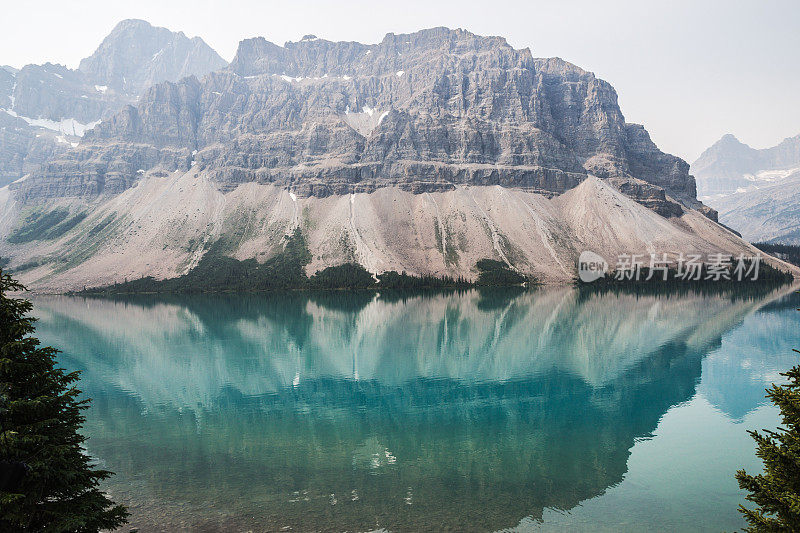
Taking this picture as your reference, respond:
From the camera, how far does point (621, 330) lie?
83438 millimetres

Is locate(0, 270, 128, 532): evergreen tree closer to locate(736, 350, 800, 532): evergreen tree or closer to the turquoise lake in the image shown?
the turquoise lake

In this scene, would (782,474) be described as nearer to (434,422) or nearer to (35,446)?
(35,446)

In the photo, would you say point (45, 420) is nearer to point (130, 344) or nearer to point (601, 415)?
point (601, 415)

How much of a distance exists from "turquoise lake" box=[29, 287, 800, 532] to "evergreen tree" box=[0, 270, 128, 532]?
39.5 ft

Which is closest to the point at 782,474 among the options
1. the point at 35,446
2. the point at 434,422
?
the point at 35,446

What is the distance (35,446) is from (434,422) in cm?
3016

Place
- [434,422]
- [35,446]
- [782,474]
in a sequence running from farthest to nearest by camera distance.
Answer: [434,422], [782,474], [35,446]

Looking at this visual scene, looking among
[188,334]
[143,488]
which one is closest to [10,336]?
[143,488]

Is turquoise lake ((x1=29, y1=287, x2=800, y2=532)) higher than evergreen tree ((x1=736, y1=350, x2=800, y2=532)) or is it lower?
lower

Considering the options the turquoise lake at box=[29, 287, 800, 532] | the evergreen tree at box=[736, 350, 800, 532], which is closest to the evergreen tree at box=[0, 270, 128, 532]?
the turquoise lake at box=[29, 287, 800, 532]

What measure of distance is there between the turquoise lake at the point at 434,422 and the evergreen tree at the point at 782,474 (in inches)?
482

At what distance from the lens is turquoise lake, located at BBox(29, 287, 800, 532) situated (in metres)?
24.1

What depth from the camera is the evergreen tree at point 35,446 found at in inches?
417

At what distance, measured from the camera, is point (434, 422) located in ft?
124
